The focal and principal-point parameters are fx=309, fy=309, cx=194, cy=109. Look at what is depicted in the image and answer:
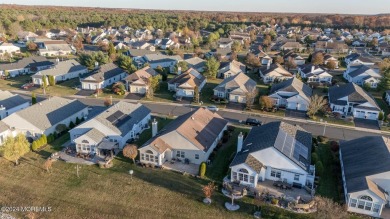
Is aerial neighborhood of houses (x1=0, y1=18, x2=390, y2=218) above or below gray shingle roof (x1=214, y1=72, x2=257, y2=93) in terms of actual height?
below

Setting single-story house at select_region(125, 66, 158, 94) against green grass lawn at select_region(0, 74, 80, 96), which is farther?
green grass lawn at select_region(0, 74, 80, 96)

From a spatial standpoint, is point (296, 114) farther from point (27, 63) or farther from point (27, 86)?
point (27, 63)

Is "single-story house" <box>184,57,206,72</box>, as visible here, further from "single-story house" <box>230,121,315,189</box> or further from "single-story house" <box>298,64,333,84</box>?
"single-story house" <box>230,121,315,189</box>

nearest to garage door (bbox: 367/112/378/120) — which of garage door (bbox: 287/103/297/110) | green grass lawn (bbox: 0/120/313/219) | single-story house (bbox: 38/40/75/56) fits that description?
garage door (bbox: 287/103/297/110)

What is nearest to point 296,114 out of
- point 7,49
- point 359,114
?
point 359,114

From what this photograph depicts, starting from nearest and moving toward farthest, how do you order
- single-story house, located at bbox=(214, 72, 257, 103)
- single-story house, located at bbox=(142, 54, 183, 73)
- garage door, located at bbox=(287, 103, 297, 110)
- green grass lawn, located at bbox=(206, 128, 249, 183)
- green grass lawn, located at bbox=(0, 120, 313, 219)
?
green grass lawn, located at bbox=(0, 120, 313, 219), green grass lawn, located at bbox=(206, 128, 249, 183), garage door, located at bbox=(287, 103, 297, 110), single-story house, located at bbox=(214, 72, 257, 103), single-story house, located at bbox=(142, 54, 183, 73)

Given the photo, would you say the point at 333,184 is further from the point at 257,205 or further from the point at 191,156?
the point at 191,156

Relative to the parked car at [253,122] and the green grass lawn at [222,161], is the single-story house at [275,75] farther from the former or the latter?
the green grass lawn at [222,161]
